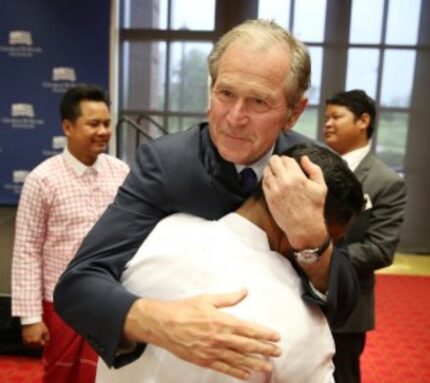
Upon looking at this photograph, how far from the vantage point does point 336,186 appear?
3.01ft

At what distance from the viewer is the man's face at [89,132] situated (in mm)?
2307

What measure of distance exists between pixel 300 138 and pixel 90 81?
401 cm

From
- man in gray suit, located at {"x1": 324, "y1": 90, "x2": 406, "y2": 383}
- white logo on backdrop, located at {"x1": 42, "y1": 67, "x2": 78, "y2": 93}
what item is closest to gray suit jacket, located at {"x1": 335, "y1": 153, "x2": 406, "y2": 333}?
man in gray suit, located at {"x1": 324, "y1": 90, "x2": 406, "y2": 383}

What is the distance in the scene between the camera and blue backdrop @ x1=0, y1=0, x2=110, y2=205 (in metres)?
4.83

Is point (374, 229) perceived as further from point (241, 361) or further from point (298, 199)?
point (241, 361)

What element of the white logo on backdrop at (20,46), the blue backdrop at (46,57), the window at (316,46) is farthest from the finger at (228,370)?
the window at (316,46)

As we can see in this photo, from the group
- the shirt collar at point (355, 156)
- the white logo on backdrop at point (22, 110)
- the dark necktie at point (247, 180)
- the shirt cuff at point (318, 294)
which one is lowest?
the white logo on backdrop at point (22, 110)

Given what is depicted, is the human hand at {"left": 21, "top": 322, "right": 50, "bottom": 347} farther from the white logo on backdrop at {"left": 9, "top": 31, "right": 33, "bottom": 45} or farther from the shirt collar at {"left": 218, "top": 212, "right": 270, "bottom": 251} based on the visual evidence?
the white logo on backdrop at {"left": 9, "top": 31, "right": 33, "bottom": 45}

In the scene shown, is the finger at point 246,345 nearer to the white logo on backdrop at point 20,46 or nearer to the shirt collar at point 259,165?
the shirt collar at point 259,165

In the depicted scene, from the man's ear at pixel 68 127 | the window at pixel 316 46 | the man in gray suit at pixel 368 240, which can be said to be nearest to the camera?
the man in gray suit at pixel 368 240

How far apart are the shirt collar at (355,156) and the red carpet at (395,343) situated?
4.39ft

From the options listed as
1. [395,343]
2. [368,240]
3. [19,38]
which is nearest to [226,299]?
[368,240]

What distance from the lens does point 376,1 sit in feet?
18.7

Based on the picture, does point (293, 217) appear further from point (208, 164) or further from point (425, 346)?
point (425, 346)
